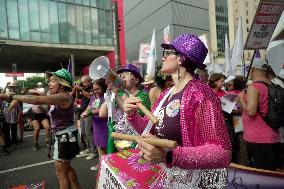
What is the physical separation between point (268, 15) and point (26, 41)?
86.6 feet

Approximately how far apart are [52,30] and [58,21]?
1242 millimetres

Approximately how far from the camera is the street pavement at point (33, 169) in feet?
18.1

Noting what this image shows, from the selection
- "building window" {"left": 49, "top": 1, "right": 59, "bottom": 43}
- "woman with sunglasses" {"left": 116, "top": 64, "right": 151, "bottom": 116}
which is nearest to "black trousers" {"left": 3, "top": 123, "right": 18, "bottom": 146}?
"woman with sunglasses" {"left": 116, "top": 64, "right": 151, "bottom": 116}

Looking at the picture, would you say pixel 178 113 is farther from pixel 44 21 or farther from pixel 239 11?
pixel 239 11

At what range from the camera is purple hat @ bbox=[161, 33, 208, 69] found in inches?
72.2

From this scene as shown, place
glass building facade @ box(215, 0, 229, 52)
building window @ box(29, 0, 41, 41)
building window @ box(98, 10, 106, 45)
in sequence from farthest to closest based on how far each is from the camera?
glass building facade @ box(215, 0, 229, 52) < building window @ box(98, 10, 106, 45) < building window @ box(29, 0, 41, 41)

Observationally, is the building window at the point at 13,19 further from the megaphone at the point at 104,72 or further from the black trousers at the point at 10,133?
the megaphone at the point at 104,72

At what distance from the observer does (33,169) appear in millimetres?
6512

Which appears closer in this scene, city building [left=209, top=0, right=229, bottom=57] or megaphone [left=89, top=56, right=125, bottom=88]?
megaphone [left=89, top=56, right=125, bottom=88]

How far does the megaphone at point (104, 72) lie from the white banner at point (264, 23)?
2.59 metres

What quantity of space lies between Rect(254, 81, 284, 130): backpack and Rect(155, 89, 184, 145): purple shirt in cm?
197

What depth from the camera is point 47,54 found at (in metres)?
31.9

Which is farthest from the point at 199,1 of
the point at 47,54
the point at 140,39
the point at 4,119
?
the point at 4,119

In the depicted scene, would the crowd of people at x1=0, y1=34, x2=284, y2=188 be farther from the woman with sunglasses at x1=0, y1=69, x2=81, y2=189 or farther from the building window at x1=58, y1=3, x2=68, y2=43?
the building window at x1=58, y1=3, x2=68, y2=43
